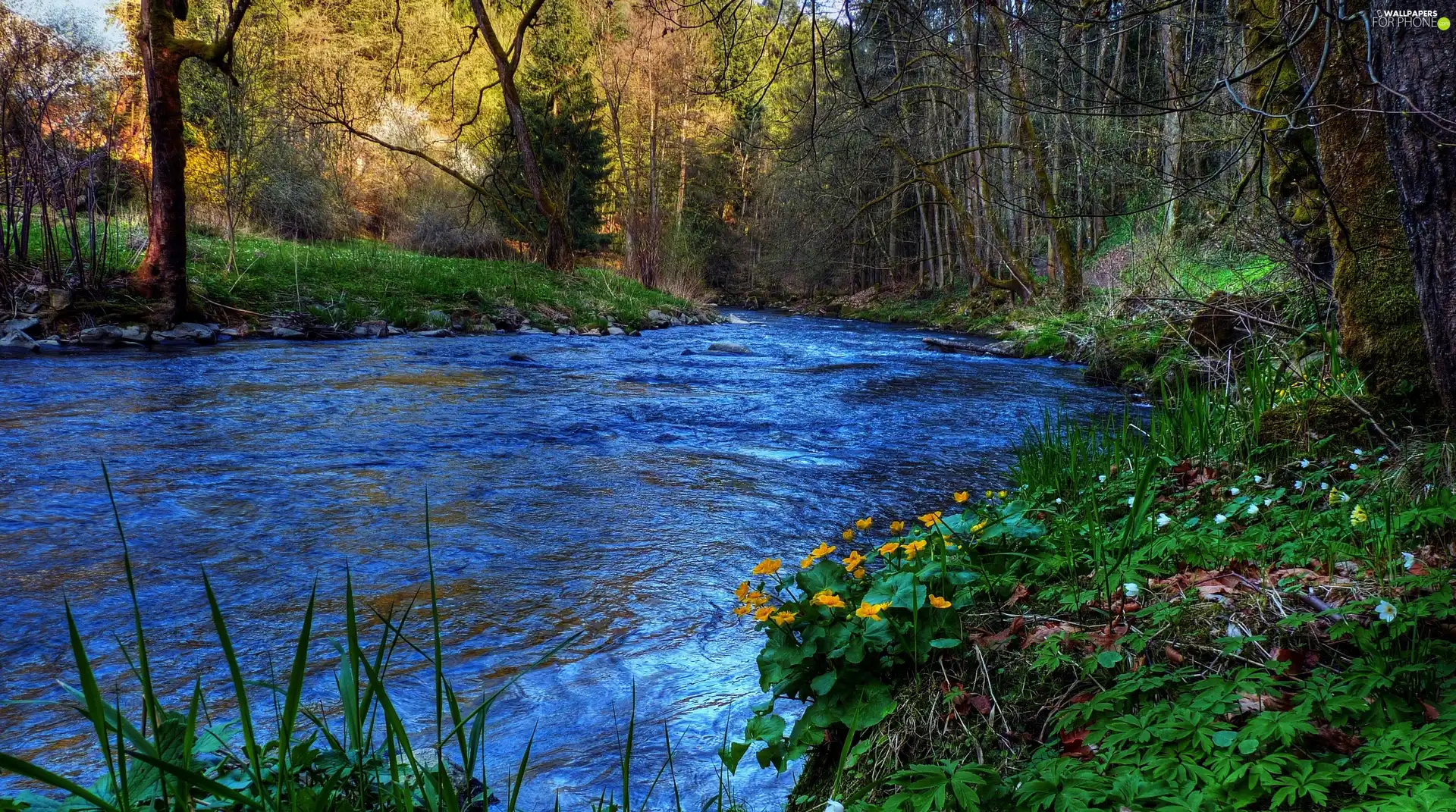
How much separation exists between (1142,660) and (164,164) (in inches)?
440

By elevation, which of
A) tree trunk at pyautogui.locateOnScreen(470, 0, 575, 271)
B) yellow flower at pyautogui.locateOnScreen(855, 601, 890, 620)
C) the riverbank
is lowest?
yellow flower at pyautogui.locateOnScreen(855, 601, 890, 620)

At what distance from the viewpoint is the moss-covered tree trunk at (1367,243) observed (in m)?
2.97

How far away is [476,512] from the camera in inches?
159

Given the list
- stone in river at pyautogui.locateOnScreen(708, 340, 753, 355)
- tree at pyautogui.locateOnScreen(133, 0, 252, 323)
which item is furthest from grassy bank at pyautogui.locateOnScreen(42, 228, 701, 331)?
stone in river at pyautogui.locateOnScreen(708, 340, 753, 355)

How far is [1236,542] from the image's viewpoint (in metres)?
2.31

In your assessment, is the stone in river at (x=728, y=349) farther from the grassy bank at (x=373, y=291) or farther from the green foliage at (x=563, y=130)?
the green foliage at (x=563, y=130)

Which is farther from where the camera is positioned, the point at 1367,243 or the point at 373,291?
the point at 373,291

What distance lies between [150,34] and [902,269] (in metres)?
25.3

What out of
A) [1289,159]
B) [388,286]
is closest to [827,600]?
[1289,159]

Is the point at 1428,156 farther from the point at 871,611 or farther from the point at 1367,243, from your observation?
the point at 871,611

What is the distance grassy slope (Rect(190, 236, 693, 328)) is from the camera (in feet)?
37.6

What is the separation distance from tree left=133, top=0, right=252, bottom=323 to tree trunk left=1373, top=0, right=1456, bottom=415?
Answer: 10.9 meters

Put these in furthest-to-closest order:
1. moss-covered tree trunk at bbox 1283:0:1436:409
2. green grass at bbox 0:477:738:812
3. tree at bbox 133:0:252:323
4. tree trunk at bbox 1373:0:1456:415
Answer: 1. tree at bbox 133:0:252:323
2. moss-covered tree trunk at bbox 1283:0:1436:409
3. tree trunk at bbox 1373:0:1456:415
4. green grass at bbox 0:477:738:812

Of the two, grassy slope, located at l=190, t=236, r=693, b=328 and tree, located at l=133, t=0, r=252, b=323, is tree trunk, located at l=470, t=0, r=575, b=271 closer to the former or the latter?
grassy slope, located at l=190, t=236, r=693, b=328
